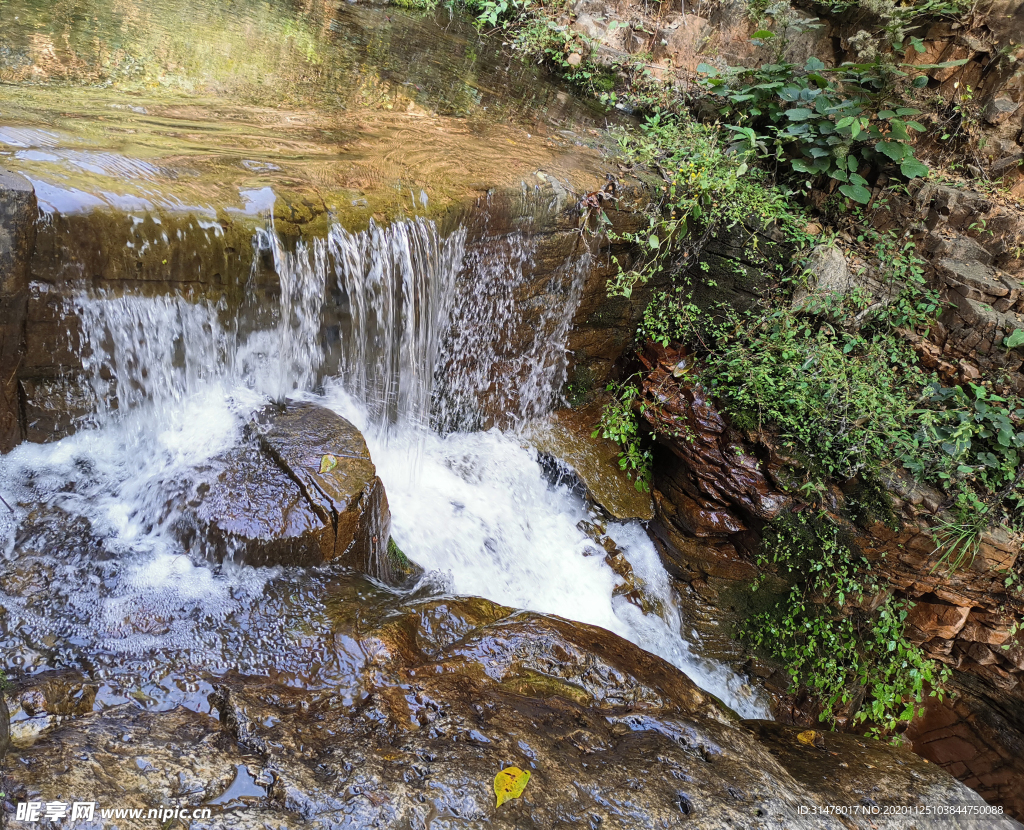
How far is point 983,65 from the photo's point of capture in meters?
5.38

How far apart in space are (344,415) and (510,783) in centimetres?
269

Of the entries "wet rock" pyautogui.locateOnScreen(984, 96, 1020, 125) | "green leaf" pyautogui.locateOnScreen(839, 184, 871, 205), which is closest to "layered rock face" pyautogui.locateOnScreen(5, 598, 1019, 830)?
"green leaf" pyautogui.locateOnScreen(839, 184, 871, 205)

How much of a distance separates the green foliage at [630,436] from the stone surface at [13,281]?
4.02m

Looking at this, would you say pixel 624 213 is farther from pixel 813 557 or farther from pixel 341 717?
pixel 341 717

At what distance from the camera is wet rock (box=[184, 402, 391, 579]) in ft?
10.1

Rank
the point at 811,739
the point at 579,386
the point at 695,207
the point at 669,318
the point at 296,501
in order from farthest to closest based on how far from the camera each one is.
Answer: the point at 579,386 → the point at 669,318 → the point at 695,207 → the point at 811,739 → the point at 296,501

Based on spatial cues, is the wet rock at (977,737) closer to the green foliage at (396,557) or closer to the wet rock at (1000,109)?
the green foliage at (396,557)

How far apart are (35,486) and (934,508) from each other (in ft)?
18.2

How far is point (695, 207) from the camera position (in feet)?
16.7

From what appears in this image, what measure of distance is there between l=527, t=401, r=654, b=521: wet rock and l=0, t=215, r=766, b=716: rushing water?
156mm

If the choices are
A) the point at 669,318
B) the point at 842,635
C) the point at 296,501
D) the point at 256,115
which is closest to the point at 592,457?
the point at 669,318

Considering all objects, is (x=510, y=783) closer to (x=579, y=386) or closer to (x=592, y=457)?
(x=592, y=457)

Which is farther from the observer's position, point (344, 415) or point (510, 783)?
point (344, 415)

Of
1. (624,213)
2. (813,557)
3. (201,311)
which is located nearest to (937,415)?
(813,557)
